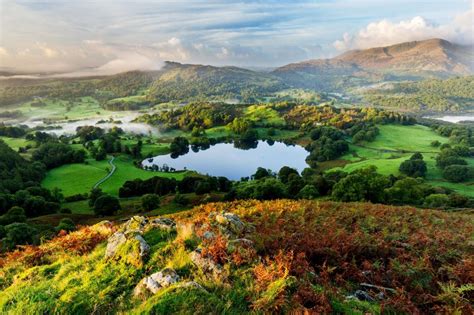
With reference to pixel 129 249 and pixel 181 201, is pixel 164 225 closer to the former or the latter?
pixel 129 249

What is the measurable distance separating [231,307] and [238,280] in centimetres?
103

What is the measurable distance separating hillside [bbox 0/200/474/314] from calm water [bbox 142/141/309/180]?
111863 mm

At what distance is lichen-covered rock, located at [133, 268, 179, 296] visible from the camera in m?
8.88

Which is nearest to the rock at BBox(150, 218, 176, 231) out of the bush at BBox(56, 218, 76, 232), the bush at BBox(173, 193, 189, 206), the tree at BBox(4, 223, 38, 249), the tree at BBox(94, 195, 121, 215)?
the tree at BBox(4, 223, 38, 249)

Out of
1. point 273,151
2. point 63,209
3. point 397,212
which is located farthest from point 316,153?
point 397,212

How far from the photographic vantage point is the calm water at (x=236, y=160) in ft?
447

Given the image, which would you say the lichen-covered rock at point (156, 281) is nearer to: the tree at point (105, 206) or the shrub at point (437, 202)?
the shrub at point (437, 202)

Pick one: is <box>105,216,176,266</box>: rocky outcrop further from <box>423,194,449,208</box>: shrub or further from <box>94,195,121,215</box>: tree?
<box>94,195,121,215</box>: tree

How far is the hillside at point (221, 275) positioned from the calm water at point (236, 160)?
112 metres

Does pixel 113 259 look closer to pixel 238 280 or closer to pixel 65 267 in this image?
pixel 65 267

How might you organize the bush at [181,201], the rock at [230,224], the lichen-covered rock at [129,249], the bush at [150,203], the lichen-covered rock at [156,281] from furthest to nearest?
the bush at [181,201]
the bush at [150,203]
the rock at [230,224]
the lichen-covered rock at [129,249]
the lichen-covered rock at [156,281]

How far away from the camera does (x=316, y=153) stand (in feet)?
479

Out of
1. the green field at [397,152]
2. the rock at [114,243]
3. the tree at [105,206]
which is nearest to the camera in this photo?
the rock at [114,243]

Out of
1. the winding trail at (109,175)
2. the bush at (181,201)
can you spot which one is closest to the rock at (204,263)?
the bush at (181,201)
